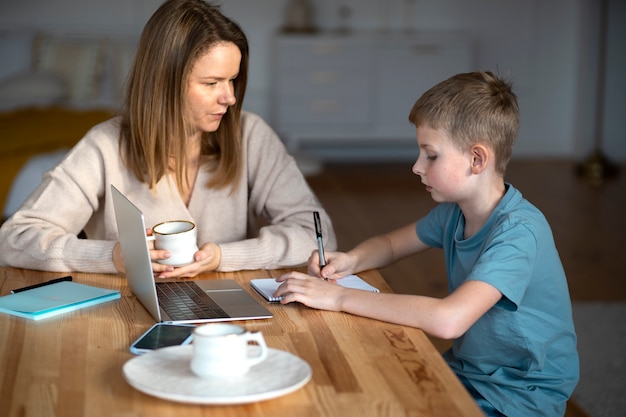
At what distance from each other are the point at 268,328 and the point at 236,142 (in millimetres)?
735

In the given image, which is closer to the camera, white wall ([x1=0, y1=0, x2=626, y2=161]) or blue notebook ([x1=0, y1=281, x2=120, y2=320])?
blue notebook ([x1=0, y1=281, x2=120, y2=320])

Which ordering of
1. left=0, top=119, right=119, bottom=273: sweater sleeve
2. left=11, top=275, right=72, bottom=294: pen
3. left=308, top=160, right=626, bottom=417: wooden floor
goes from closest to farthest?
1. left=11, top=275, right=72, bottom=294: pen
2. left=0, top=119, right=119, bottom=273: sweater sleeve
3. left=308, top=160, right=626, bottom=417: wooden floor

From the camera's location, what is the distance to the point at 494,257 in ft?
5.05

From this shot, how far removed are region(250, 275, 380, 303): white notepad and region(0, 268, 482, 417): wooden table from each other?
9 cm

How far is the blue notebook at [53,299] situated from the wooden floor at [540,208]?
1554 millimetres

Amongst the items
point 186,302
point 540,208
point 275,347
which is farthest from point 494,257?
point 540,208

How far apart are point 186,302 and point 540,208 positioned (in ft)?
12.3

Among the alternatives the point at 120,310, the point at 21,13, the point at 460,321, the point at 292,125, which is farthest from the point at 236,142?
the point at 21,13

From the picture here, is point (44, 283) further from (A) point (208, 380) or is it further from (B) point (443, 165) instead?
(B) point (443, 165)

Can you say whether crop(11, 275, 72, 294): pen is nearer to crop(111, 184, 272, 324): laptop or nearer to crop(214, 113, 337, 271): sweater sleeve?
crop(111, 184, 272, 324): laptop

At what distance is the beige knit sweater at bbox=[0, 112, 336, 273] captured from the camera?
187 centimetres

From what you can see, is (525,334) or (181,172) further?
(181,172)

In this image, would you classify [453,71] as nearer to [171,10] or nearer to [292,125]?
[292,125]

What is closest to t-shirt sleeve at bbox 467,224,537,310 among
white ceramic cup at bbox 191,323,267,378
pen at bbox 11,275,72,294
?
white ceramic cup at bbox 191,323,267,378
